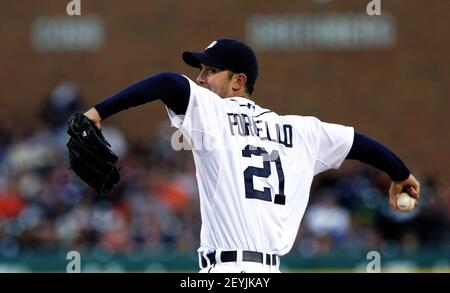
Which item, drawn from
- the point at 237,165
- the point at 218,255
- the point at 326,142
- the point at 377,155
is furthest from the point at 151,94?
the point at 377,155

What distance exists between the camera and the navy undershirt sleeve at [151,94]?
430cm

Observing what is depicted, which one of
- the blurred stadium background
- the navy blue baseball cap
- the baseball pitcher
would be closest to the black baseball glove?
the baseball pitcher

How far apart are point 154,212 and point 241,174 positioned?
7357 millimetres

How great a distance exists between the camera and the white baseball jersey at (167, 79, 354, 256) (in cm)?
462

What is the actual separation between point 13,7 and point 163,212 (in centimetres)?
560

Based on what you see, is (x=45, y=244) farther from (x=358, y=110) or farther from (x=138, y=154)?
(x=358, y=110)

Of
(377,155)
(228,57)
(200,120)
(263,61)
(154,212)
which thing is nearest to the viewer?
(200,120)

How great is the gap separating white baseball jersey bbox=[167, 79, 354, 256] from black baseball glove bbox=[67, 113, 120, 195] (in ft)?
1.12

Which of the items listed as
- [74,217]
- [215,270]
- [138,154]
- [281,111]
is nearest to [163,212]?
[74,217]

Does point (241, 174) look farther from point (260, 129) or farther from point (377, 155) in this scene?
point (377, 155)

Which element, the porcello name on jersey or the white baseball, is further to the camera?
the white baseball

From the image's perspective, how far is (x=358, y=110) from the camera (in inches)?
615

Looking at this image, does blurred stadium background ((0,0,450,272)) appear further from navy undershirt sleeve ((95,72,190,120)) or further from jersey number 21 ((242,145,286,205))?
navy undershirt sleeve ((95,72,190,120))

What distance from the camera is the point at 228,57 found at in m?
4.95
